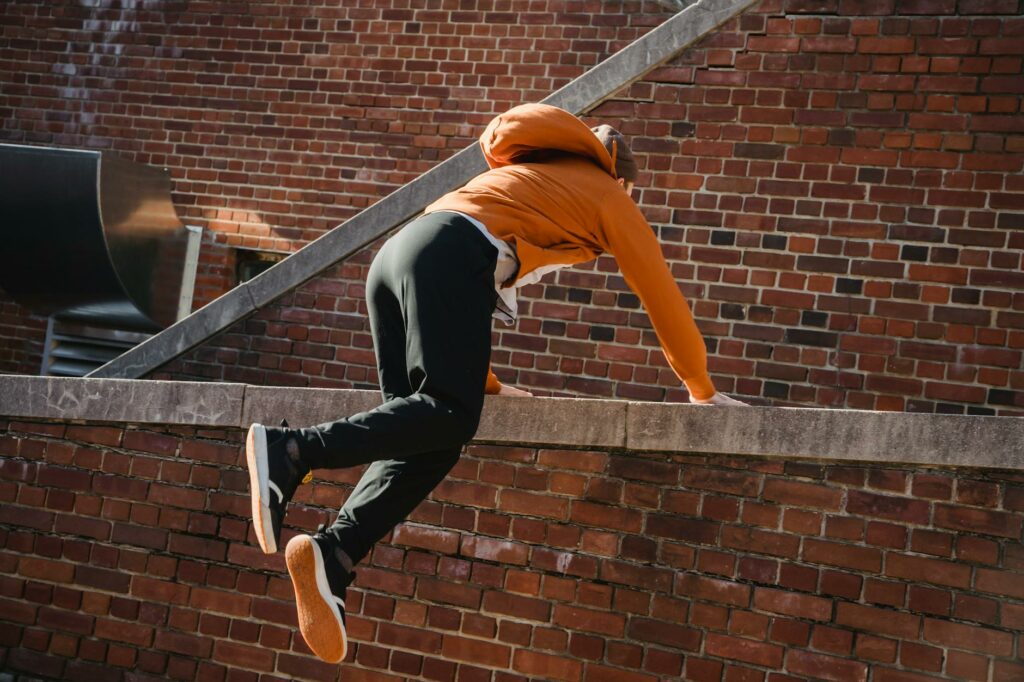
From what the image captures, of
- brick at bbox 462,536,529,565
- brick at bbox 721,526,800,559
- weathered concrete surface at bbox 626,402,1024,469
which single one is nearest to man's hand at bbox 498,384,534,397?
weathered concrete surface at bbox 626,402,1024,469

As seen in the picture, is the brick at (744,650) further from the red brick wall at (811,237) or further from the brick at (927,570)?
the red brick wall at (811,237)

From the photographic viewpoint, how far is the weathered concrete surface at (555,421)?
125 inches

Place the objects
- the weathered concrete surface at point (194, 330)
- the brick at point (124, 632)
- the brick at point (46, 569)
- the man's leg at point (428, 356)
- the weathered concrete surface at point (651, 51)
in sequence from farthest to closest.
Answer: the weathered concrete surface at point (194, 330) < the weathered concrete surface at point (651, 51) < the brick at point (46, 569) < the brick at point (124, 632) < the man's leg at point (428, 356)

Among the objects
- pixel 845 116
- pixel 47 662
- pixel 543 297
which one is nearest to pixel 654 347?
pixel 543 297

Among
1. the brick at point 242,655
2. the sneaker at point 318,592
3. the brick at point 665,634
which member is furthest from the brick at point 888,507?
the brick at point 242,655

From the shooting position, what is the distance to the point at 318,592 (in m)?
2.54

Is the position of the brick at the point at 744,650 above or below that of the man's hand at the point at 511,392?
below

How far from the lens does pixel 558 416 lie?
126 inches

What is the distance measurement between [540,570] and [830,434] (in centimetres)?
102

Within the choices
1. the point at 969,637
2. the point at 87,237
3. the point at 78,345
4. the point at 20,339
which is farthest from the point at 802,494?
the point at 20,339

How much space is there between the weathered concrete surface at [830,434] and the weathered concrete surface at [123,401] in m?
1.45

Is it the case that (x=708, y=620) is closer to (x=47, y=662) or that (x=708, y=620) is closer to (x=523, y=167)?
(x=523, y=167)

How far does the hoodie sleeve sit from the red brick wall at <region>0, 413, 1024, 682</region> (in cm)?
43

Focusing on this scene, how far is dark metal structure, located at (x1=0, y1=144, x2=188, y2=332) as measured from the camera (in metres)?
6.59
